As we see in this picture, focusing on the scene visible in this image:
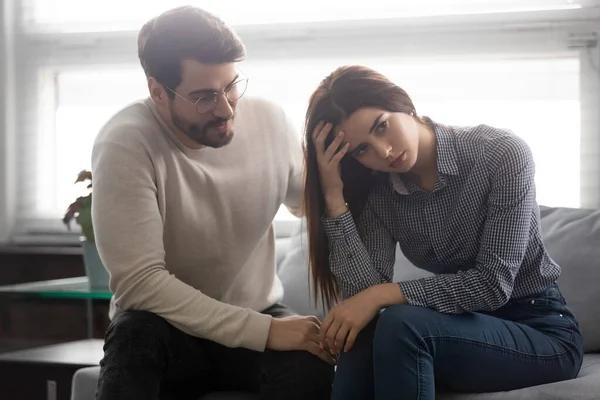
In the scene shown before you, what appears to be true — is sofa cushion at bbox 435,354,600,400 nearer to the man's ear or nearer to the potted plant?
the man's ear

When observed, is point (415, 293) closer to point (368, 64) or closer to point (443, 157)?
point (443, 157)

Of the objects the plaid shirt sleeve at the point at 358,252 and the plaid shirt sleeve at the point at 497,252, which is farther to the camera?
the plaid shirt sleeve at the point at 358,252

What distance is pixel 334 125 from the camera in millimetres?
1804

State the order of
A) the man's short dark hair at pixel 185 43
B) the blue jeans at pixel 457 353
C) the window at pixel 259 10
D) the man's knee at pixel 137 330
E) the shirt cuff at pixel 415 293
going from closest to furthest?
the blue jeans at pixel 457 353
the shirt cuff at pixel 415 293
the man's knee at pixel 137 330
the man's short dark hair at pixel 185 43
the window at pixel 259 10

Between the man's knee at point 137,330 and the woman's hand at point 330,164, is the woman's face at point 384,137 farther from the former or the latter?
the man's knee at point 137,330

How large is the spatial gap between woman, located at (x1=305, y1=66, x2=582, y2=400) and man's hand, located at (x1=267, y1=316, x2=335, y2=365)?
9 centimetres

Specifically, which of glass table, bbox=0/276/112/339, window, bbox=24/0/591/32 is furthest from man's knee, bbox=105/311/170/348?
window, bbox=24/0/591/32

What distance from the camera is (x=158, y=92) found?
1.98 m

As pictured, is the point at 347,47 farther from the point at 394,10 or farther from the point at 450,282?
the point at 450,282

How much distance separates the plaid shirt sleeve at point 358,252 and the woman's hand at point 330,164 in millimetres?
40

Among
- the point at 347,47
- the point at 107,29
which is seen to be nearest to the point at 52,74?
the point at 107,29

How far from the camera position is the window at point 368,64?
8.42 feet

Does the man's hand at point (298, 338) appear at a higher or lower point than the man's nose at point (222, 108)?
lower

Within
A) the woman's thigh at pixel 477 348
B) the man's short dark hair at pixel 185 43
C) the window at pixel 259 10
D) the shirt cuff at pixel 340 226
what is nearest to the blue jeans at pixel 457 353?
the woman's thigh at pixel 477 348
